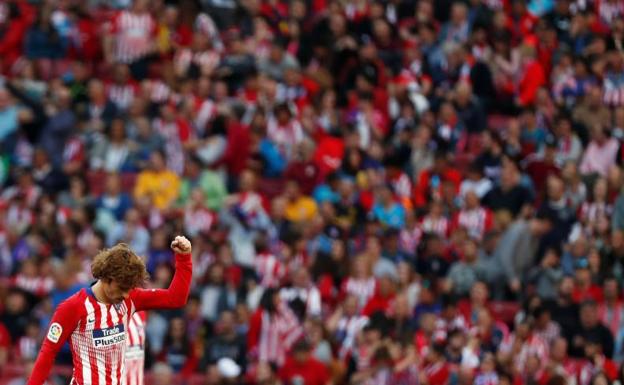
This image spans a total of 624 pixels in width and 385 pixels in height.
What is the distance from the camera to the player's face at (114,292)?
9.28 meters

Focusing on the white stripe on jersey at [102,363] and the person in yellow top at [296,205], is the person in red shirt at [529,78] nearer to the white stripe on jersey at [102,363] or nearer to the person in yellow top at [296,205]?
the person in yellow top at [296,205]

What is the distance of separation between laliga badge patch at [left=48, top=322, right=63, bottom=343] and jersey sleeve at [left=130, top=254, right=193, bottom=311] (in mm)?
531

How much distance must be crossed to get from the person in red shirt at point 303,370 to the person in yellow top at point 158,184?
12.1 ft

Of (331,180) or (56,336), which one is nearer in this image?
(56,336)

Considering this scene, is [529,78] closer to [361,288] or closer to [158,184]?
[361,288]

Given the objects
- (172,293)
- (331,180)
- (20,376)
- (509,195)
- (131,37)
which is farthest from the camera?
(131,37)

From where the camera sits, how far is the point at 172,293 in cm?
963

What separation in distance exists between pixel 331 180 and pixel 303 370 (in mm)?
3929

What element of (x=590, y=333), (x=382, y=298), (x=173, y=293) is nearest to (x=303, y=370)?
(x=382, y=298)

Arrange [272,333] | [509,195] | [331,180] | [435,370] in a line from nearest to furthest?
[435,370]
[272,333]
[509,195]
[331,180]

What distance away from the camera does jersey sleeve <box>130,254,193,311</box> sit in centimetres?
962

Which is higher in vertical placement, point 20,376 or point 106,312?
point 106,312

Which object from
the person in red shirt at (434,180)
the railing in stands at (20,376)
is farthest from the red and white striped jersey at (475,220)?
the railing in stands at (20,376)

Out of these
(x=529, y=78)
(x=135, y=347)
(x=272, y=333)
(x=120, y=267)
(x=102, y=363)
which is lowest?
(x=272, y=333)
